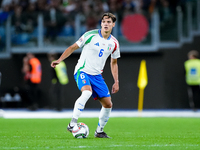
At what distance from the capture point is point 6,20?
20.8m

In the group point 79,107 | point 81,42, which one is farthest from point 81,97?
point 81,42

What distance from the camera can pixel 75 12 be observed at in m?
20.3

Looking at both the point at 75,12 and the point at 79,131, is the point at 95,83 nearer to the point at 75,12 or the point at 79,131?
the point at 79,131

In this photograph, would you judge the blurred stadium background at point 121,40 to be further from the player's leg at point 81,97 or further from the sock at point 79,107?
the sock at point 79,107

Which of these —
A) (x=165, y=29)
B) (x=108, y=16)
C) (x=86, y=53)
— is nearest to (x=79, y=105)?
(x=86, y=53)

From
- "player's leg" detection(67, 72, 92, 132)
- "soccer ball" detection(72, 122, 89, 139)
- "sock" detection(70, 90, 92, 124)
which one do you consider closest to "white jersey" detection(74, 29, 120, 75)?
"player's leg" detection(67, 72, 92, 132)

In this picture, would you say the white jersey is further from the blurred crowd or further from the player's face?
the blurred crowd

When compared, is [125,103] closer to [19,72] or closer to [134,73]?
[134,73]

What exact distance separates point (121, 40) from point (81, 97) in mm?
12222

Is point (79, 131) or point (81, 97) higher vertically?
point (81, 97)

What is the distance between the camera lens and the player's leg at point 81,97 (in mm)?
7996

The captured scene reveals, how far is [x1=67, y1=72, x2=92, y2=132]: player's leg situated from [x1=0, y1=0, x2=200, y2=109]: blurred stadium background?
1186 centimetres

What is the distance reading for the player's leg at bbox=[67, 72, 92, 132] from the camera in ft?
26.2

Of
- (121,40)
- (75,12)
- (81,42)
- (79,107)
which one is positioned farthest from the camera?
(75,12)
